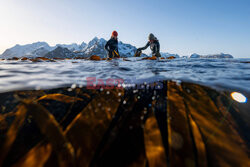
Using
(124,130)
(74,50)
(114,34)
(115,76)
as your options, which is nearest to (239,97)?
(124,130)

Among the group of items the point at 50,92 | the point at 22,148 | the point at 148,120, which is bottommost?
the point at 22,148

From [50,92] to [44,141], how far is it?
78 centimetres

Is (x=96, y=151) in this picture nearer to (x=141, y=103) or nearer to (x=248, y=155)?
(x=141, y=103)

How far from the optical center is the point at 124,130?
3.15 feet

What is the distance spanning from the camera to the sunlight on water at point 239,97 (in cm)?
131

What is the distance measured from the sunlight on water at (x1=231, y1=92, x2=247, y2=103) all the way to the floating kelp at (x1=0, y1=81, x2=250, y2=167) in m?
0.06

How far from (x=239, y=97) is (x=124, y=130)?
5.06 ft

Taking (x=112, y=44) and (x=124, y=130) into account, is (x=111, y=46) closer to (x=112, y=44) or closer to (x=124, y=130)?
(x=112, y=44)

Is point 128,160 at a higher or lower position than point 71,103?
lower

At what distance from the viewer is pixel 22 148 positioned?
0.86m

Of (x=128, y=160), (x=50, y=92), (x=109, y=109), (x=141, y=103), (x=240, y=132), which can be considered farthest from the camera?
(x=50, y=92)

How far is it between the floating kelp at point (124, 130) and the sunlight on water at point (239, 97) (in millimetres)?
60

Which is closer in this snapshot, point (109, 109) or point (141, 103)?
point (109, 109)

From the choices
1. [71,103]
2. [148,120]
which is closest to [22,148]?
[71,103]
